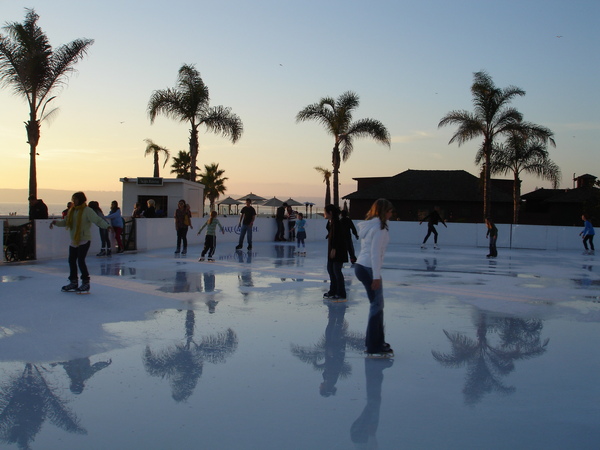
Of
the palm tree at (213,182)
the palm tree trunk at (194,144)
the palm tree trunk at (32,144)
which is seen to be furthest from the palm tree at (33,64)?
the palm tree at (213,182)

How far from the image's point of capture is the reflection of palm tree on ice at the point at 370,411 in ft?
12.5

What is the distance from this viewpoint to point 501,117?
33.1m

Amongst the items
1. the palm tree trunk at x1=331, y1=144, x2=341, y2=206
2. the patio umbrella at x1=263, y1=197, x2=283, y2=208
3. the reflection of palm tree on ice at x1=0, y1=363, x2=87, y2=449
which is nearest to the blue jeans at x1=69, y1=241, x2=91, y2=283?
the reflection of palm tree on ice at x1=0, y1=363, x2=87, y2=449

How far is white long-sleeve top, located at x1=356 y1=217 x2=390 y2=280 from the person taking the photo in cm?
564

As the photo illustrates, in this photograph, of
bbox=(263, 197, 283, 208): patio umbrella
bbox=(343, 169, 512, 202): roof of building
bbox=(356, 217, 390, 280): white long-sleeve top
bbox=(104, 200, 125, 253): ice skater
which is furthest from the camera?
bbox=(263, 197, 283, 208): patio umbrella

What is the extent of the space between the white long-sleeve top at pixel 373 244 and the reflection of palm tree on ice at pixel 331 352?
94 cm

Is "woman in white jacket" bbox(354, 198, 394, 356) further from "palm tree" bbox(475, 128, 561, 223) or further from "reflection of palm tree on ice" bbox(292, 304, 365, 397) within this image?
"palm tree" bbox(475, 128, 561, 223)

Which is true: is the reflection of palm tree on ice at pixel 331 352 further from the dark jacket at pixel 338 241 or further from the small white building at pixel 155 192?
the small white building at pixel 155 192

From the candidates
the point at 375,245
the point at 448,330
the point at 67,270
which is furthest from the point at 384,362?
the point at 67,270

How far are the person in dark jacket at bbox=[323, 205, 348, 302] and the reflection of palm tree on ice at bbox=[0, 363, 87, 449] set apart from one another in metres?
4.83

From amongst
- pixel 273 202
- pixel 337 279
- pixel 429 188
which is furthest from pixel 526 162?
pixel 337 279

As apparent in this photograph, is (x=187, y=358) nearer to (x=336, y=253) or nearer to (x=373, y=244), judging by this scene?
(x=373, y=244)

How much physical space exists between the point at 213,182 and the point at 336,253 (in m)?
60.7

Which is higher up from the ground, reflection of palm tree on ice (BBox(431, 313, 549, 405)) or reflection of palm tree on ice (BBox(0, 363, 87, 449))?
reflection of palm tree on ice (BBox(431, 313, 549, 405))
